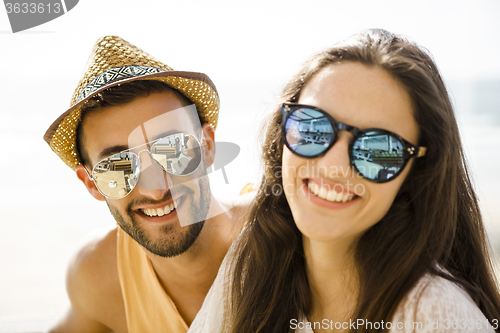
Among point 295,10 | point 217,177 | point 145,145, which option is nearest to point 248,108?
point 295,10

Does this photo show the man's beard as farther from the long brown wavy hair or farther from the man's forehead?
the long brown wavy hair

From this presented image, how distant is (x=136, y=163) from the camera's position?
196 cm

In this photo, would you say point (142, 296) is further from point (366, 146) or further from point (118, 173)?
point (366, 146)

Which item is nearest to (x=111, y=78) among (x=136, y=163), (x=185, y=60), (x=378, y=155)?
(x=136, y=163)

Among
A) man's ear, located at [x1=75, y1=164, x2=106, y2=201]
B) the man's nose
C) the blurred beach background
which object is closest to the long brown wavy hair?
the man's nose

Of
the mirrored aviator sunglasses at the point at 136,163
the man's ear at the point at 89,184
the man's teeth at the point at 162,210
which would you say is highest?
the mirrored aviator sunglasses at the point at 136,163

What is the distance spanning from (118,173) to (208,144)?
0.59 meters

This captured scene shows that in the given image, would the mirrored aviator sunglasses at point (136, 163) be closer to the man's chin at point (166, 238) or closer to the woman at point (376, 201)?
the man's chin at point (166, 238)

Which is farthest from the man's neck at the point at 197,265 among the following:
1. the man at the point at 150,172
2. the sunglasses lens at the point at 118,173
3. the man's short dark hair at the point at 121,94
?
the man's short dark hair at the point at 121,94

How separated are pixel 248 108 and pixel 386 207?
998 cm

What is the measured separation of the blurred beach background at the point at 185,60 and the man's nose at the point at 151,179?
451 centimetres

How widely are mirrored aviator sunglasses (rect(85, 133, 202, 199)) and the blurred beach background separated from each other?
175 inches

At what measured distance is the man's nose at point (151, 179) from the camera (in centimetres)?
198

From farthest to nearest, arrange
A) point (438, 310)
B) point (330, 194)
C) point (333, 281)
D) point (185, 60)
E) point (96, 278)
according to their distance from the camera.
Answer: point (185, 60) < point (96, 278) < point (333, 281) < point (330, 194) < point (438, 310)
